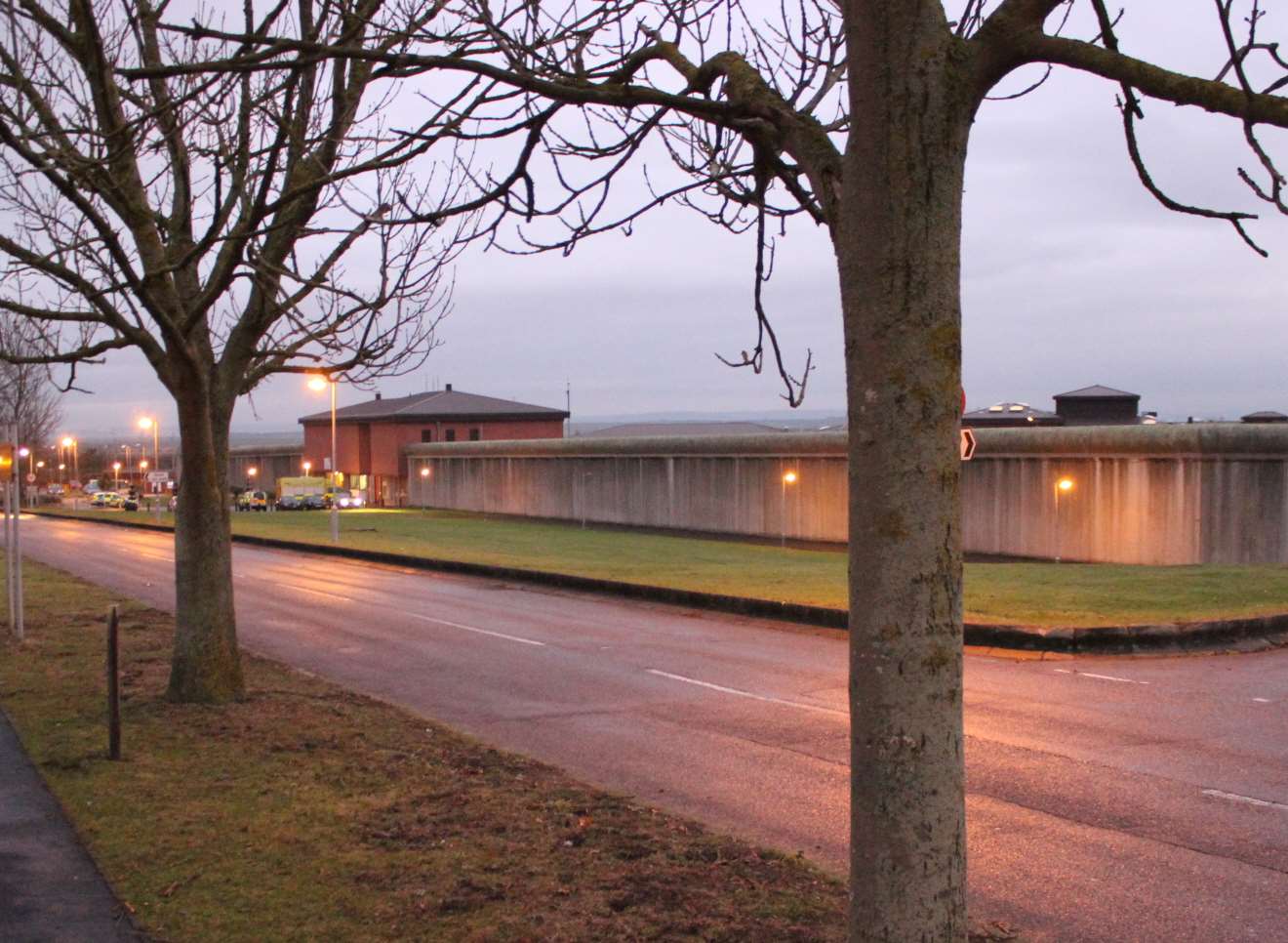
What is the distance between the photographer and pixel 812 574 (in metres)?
23.6

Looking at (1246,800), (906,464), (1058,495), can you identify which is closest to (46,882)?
(906,464)

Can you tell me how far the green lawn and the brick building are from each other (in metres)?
34.3

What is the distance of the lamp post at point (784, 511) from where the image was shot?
36.3 meters

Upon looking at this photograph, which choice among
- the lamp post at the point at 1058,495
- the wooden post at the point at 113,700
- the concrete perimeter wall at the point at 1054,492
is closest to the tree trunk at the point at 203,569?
the wooden post at the point at 113,700

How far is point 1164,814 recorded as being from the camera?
25.3 ft

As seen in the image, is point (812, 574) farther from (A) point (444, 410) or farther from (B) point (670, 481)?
(A) point (444, 410)

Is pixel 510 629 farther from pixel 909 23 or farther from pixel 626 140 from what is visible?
pixel 909 23

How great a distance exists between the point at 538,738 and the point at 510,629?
7.41 meters

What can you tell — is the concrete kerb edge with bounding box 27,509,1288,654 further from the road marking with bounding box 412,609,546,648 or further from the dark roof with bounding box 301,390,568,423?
the dark roof with bounding box 301,390,568,423

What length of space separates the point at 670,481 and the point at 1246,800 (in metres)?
35.1

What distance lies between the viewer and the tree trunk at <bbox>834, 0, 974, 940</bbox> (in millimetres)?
3232

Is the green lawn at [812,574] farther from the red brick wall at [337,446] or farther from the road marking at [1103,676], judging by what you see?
the red brick wall at [337,446]

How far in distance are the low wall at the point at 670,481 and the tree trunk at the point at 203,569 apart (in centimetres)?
2426

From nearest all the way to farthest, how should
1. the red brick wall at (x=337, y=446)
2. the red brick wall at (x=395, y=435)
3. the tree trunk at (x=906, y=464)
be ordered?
1. the tree trunk at (x=906, y=464)
2. the red brick wall at (x=395, y=435)
3. the red brick wall at (x=337, y=446)
